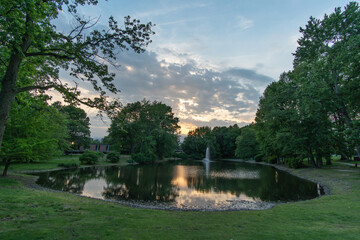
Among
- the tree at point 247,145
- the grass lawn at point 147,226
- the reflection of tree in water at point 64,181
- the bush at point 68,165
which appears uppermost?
the tree at point 247,145

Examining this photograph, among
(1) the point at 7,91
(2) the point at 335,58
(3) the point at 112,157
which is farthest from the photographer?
(3) the point at 112,157

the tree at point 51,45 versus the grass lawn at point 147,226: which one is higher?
the tree at point 51,45

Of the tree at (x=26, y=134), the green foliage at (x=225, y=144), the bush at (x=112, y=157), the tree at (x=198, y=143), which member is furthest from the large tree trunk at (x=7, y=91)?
the green foliage at (x=225, y=144)

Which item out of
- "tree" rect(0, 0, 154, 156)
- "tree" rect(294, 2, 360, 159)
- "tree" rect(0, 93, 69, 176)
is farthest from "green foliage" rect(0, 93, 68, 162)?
"tree" rect(294, 2, 360, 159)

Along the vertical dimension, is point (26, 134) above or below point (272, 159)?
above

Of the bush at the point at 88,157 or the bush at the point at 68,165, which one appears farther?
the bush at the point at 88,157

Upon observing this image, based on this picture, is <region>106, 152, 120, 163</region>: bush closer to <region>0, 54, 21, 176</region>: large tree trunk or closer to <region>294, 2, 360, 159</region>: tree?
<region>294, 2, 360, 159</region>: tree

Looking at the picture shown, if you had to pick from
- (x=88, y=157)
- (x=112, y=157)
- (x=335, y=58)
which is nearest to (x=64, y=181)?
(x=88, y=157)

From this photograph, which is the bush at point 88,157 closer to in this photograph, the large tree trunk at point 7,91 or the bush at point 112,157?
the bush at point 112,157

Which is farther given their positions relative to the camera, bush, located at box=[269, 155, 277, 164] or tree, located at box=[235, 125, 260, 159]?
tree, located at box=[235, 125, 260, 159]

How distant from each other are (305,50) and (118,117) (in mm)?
18965

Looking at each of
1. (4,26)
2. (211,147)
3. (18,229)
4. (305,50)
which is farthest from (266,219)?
(211,147)

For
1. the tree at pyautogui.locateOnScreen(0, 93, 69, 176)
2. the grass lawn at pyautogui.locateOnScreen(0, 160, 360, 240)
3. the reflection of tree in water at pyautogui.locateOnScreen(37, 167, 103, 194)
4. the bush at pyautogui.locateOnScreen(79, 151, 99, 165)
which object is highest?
the tree at pyautogui.locateOnScreen(0, 93, 69, 176)

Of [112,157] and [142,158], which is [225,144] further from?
[112,157]
